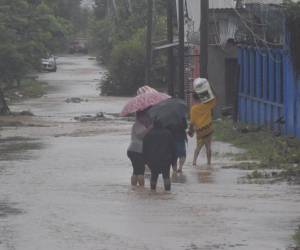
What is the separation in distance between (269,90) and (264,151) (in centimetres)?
561

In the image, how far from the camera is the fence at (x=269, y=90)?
73.2 feet

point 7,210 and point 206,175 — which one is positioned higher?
point 7,210

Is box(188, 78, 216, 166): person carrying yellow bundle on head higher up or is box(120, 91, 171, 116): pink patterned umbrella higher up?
box(120, 91, 171, 116): pink patterned umbrella

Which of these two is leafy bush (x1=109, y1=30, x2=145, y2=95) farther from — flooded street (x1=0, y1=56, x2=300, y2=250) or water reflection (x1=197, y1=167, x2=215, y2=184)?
water reflection (x1=197, y1=167, x2=215, y2=184)

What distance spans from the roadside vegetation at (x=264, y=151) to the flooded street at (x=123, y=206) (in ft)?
1.48

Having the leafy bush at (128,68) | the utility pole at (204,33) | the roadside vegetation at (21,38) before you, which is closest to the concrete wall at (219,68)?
the utility pole at (204,33)

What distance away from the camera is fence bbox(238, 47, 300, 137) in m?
22.3

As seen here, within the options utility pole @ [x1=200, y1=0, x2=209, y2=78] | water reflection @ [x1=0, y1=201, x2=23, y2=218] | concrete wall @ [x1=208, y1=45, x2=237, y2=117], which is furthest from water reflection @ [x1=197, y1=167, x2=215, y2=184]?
concrete wall @ [x1=208, y1=45, x2=237, y2=117]

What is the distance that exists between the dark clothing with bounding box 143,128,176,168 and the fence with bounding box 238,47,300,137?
8.39 metres

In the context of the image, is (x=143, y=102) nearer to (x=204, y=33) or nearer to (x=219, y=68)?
(x=204, y=33)

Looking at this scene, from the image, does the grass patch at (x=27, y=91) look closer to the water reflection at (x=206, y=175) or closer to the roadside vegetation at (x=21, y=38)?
the roadside vegetation at (x=21, y=38)

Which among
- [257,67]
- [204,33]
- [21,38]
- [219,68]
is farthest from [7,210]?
[21,38]

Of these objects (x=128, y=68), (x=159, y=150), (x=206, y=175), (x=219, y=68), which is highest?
(x=159, y=150)

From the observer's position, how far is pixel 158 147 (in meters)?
13.7
